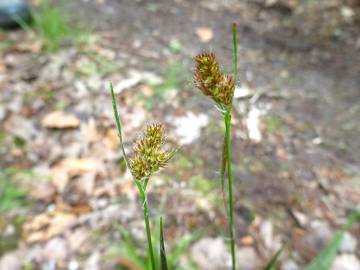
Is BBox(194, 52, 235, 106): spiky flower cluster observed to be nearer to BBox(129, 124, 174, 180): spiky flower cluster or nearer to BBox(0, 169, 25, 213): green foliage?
BBox(129, 124, 174, 180): spiky flower cluster

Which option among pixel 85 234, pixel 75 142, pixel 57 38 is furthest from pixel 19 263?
pixel 57 38

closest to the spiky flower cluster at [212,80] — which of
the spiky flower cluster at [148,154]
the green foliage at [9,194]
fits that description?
the spiky flower cluster at [148,154]

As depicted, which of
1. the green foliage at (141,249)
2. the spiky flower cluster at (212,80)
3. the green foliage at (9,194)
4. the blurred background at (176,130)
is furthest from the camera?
the green foliage at (9,194)

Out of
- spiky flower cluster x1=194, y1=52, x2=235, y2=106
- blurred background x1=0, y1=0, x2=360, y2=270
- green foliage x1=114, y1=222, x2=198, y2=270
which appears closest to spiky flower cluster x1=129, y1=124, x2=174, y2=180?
spiky flower cluster x1=194, y1=52, x2=235, y2=106

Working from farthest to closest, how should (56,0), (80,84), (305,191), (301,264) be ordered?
(56,0)
(80,84)
(305,191)
(301,264)

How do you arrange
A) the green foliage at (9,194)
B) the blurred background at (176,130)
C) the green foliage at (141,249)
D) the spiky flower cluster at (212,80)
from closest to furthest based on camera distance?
1. the spiky flower cluster at (212,80)
2. the green foliage at (141,249)
3. the blurred background at (176,130)
4. the green foliage at (9,194)

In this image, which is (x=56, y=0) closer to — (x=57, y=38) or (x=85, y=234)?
(x=57, y=38)

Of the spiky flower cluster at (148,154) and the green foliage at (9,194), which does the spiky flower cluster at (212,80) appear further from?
the green foliage at (9,194)
